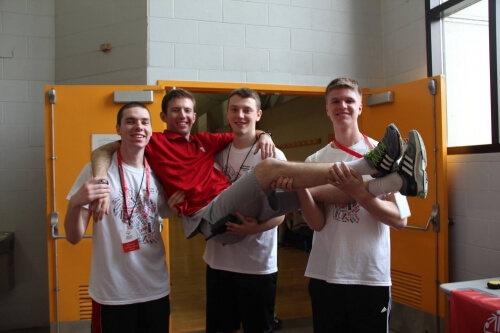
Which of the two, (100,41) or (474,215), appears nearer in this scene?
(474,215)

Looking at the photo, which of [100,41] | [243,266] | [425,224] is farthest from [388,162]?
[100,41]

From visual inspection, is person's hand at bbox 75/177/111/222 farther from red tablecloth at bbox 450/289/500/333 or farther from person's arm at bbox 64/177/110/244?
red tablecloth at bbox 450/289/500/333

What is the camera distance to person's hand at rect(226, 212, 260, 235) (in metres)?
1.90

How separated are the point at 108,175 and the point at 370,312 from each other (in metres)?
1.33

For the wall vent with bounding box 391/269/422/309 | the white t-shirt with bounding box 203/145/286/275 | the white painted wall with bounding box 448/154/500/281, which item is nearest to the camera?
the white t-shirt with bounding box 203/145/286/275

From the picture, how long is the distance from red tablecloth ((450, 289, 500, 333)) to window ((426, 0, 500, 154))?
4.16 feet

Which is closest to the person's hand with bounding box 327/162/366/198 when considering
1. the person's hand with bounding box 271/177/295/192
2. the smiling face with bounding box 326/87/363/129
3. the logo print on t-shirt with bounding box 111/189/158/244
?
the person's hand with bounding box 271/177/295/192

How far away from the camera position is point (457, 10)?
11.0 feet

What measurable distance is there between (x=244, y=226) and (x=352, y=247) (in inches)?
20.1

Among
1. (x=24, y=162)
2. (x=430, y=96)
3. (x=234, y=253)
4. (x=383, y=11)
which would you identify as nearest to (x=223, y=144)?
(x=234, y=253)

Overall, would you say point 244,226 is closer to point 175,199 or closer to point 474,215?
point 175,199

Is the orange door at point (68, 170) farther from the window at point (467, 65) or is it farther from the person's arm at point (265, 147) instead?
the window at point (467, 65)

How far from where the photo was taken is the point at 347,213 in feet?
6.11

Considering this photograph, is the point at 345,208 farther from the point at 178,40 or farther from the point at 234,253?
the point at 178,40
